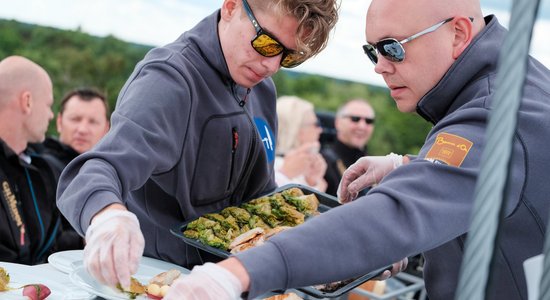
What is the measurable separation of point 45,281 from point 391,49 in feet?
3.65

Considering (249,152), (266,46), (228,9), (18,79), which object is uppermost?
(228,9)

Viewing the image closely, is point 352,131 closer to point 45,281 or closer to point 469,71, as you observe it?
point 45,281

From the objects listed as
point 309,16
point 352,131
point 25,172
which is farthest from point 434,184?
point 352,131

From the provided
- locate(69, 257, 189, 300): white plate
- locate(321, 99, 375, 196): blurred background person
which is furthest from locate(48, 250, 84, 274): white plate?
locate(321, 99, 375, 196): blurred background person

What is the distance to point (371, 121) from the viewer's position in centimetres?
665

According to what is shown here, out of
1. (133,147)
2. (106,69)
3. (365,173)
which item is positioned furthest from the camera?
(106,69)

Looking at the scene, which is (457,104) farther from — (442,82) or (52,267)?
(52,267)

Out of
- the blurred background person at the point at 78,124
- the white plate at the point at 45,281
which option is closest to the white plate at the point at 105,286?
the white plate at the point at 45,281

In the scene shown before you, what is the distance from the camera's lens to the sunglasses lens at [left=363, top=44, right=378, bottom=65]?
5.70 feet

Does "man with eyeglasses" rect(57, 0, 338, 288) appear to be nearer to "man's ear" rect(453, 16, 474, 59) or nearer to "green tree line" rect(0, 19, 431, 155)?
"man's ear" rect(453, 16, 474, 59)

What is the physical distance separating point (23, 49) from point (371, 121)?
13.0 meters

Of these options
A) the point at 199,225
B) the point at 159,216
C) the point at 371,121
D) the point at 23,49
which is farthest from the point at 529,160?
the point at 23,49

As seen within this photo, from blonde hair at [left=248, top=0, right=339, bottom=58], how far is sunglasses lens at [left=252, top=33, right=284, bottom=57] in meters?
0.06

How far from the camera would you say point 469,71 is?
153cm
